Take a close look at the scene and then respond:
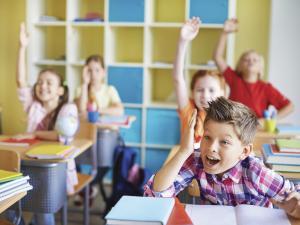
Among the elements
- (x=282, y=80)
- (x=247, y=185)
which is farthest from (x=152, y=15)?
(x=247, y=185)

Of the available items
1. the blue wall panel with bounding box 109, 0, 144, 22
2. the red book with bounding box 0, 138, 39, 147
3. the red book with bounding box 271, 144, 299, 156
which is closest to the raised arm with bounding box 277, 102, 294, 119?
the blue wall panel with bounding box 109, 0, 144, 22

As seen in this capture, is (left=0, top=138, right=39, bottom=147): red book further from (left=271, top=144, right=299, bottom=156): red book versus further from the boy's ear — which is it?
the boy's ear

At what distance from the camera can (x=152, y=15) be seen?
484 cm

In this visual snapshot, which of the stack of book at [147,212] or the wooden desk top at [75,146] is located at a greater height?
the stack of book at [147,212]

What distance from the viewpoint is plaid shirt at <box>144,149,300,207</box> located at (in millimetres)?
1714

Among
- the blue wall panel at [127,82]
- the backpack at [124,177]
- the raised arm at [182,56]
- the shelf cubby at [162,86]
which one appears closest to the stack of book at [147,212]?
the raised arm at [182,56]

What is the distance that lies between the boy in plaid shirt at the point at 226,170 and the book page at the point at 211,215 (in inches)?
5.9

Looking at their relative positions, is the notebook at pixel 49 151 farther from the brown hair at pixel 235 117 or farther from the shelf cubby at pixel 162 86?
the shelf cubby at pixel 162 86

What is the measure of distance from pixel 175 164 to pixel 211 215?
211 millimetres

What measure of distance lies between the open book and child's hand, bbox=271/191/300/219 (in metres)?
0.03

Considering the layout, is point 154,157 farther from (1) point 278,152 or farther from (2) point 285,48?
(1) point 278,152

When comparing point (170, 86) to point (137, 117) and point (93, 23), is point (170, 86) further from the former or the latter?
point (93, 23)

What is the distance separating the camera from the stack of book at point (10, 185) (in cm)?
185

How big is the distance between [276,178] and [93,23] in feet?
11.3
